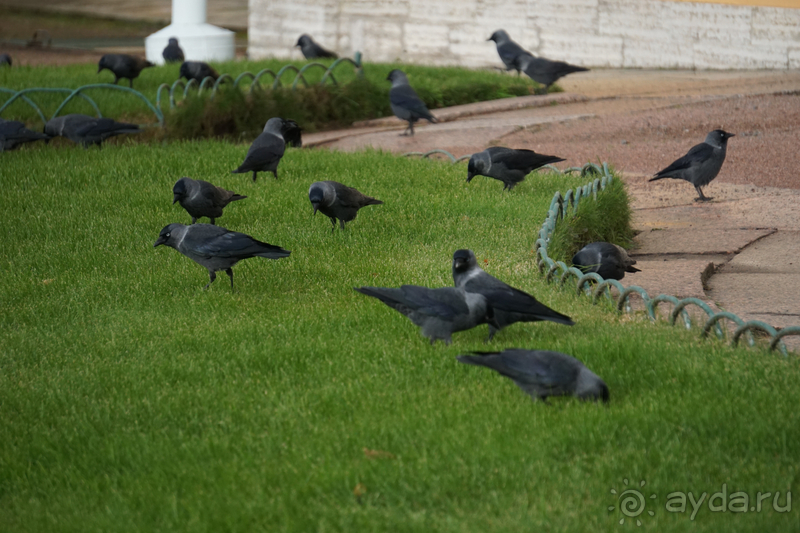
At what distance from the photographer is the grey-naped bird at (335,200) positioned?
6324mm

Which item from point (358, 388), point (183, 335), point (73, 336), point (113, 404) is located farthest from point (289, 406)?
point (73, 336)

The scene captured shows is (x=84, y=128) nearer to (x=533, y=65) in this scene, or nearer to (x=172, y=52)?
(x=533, y=65)

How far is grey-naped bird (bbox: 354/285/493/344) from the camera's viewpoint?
13.7 ft

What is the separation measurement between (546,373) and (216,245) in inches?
94.7

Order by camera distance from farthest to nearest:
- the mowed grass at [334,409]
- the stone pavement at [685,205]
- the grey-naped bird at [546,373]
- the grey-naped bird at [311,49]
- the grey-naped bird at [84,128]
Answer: the grey-naped bird at [311,49], the grey-naped bird at [84,128], the stone pavement at [685,205], the grey-naped bird at [546,373], the mowed grass at [334,409]

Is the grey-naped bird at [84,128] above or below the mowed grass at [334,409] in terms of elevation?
above

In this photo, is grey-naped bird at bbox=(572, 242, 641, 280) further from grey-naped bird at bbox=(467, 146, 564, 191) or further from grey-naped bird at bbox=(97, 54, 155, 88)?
grey-naped bird at bbox=(97, 54, 155, 88)

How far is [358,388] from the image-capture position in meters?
3.91

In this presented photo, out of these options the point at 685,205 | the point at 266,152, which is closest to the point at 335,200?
the point at 266,152

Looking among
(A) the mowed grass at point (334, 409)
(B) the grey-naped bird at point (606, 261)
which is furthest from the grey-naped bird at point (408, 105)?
(B) the grey-naped bird at point (606, 261)

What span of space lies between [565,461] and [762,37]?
14.7 m

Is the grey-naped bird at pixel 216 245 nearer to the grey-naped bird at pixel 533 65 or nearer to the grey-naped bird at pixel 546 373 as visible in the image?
the grey-naped bird at pixel 546 373

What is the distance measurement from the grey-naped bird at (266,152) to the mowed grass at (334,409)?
6.13 feet

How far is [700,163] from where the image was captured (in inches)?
307
